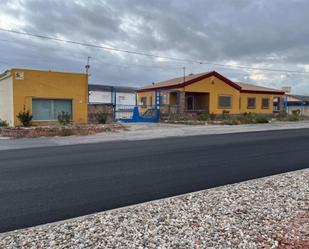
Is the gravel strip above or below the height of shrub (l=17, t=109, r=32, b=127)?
below

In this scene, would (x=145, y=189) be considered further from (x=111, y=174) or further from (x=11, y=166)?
(x=11, y=166)

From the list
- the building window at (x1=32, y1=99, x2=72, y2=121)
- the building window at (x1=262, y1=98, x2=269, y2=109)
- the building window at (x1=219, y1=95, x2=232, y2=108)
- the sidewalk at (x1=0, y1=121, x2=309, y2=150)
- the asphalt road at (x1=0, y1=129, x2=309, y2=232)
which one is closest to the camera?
the asphalt road at (x1=0, y1=129, x2=309, y2=232)

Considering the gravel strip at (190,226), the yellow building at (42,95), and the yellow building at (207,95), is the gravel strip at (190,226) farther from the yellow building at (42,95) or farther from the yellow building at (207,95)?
the yellow building at (207,95)

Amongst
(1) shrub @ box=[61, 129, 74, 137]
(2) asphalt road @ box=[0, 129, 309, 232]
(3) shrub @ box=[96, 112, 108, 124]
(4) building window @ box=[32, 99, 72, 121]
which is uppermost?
(4) building window @ box=[32, 99, 72, 121]

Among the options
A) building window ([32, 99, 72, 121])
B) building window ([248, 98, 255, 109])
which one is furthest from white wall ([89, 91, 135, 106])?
building window ([248, 98, 255, 109])

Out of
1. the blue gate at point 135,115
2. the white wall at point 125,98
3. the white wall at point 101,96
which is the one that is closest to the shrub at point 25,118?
the blue gate at point 135,115

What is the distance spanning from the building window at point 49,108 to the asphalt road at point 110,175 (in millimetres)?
11811

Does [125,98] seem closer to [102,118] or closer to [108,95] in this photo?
[108,95]

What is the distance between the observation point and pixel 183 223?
398 centimetres

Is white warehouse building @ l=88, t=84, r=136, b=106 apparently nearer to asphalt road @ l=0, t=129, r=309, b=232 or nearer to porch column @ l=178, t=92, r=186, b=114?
porch column @ l=178, t=92, r=186, b=114

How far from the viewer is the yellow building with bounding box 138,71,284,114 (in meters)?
31.2

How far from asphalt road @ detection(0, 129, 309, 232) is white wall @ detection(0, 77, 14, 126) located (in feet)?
40.1

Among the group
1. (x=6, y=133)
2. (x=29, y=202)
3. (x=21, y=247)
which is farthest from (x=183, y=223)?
(x=6, y=133)

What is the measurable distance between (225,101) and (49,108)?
20725mm
